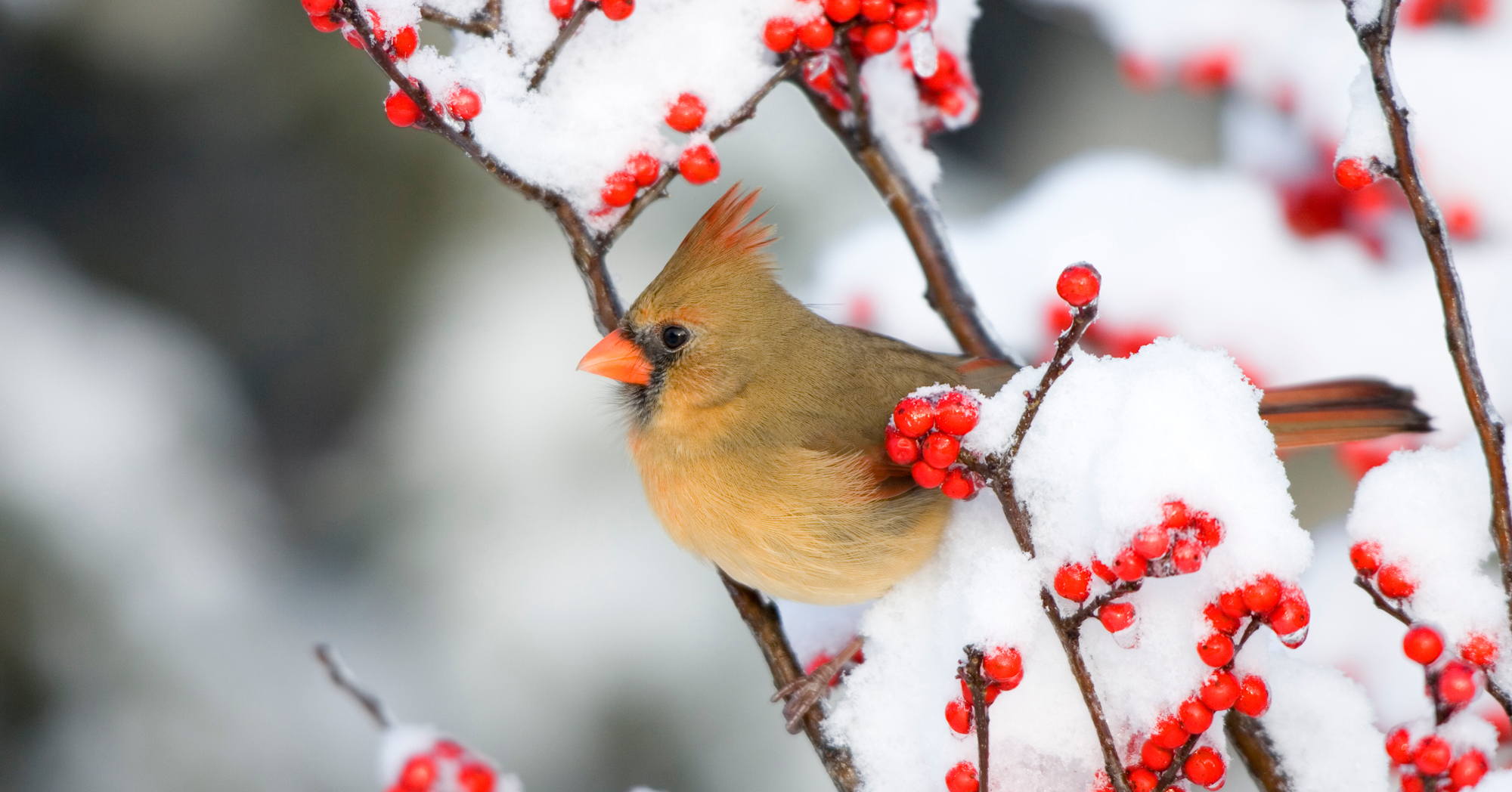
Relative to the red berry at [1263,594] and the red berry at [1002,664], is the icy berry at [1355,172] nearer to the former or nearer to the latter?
the red berry at [1263,594]

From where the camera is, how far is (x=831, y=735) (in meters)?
1.41

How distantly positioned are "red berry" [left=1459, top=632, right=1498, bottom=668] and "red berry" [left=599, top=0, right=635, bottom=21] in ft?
3.46

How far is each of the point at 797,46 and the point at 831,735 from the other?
85 centimetres

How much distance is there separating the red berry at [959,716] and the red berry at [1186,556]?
26 cm

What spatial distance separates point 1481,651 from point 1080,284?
51 centimetres

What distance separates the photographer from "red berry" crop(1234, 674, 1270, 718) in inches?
40.8

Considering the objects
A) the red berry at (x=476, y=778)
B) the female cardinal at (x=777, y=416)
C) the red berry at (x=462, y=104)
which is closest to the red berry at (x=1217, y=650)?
the female cardinal at (x=777, y=416)

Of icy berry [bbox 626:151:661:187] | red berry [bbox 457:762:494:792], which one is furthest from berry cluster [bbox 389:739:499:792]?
icy berry [bbox 626:151:661:187]

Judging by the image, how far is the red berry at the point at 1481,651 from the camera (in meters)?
1.01

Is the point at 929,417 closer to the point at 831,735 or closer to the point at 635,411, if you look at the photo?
the point at 831,735

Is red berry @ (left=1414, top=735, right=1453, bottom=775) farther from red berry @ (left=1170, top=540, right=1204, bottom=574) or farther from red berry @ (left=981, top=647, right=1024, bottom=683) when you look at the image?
red berry @ (left=981, top=647, right=1024, bottom=683)

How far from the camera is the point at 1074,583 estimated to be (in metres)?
1.03

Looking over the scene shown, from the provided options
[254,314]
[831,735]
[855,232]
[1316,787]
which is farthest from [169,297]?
[1316,787]

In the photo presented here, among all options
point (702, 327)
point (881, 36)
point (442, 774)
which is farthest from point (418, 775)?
point (881, 36)
